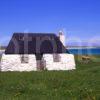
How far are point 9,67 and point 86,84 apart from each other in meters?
14.6

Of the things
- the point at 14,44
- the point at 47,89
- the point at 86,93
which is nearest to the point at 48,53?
the point at 14,44

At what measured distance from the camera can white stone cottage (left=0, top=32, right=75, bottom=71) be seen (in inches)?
1463

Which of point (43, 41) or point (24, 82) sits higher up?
point (43, 41)

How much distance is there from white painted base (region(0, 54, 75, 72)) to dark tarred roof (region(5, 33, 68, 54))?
7.25 ft

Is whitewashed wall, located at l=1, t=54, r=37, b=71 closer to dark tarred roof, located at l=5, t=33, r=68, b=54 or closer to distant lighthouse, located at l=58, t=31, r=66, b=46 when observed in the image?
dark tarred roof, located at l=5, t=33, r=68, b=54

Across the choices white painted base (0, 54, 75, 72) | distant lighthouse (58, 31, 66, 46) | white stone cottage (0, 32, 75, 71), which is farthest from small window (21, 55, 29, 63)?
distant lighthouse (58, 31, 66, 46)

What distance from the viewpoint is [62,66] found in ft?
124

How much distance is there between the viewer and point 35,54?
3981 centimetres

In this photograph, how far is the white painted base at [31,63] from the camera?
121ft

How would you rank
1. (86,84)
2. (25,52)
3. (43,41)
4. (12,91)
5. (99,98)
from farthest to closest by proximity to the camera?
(43,41) < (25,52) < (86,84) < (12,91) < (99,98)

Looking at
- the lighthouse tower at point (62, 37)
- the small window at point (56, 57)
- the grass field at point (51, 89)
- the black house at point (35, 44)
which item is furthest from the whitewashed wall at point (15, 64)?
the lighthouse tower at point (62, 37)

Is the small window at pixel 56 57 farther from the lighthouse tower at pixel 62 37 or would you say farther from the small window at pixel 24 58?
the lighthouse tower at pixel 62 37

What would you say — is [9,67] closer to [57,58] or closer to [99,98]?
[57,58]

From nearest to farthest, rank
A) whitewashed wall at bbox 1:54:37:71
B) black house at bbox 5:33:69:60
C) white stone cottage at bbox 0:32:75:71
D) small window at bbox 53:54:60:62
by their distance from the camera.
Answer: whitewashed wall at bbox 1:54:37:71
white stone cottage at bbox 0:32:75:71
small window at bbox 53:54:60:62
black house at bbox 5:33:69:60
